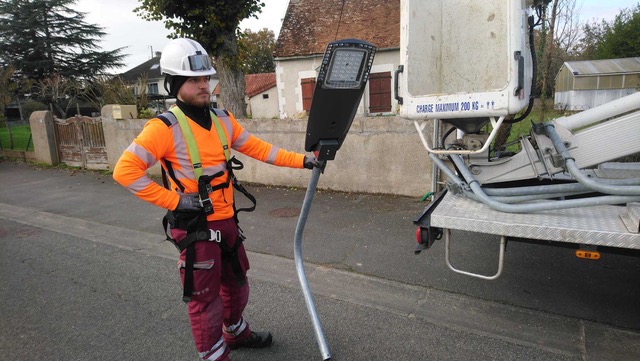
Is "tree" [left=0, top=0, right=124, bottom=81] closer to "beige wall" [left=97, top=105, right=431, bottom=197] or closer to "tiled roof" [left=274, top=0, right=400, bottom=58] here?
"tiled roof" [left=274, top=0, right=400, bottom=58]

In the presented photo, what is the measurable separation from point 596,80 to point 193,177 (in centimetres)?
2822

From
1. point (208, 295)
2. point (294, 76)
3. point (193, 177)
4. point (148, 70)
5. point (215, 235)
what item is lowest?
point (208, 295)

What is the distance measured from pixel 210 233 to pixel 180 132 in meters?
0.62

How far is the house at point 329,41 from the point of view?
17312 mm

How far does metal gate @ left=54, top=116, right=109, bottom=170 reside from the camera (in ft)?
33.0

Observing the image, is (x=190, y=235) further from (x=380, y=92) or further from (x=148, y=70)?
(x=148, y=70)

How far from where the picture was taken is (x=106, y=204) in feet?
23.3

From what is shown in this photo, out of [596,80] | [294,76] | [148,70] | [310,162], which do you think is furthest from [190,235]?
[148,70]

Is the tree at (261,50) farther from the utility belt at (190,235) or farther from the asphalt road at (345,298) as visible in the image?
the utility belt at (190,235)

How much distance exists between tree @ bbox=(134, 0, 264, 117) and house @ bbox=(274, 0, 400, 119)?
7.90 meters

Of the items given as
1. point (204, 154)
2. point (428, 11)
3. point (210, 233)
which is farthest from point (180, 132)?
point (428, 11)

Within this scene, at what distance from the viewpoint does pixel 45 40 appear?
29.4 m

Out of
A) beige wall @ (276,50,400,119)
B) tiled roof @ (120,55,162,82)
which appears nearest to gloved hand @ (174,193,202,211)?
beige wall @ (276,50,400,119)

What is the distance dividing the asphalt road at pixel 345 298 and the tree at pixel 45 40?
2977cm
